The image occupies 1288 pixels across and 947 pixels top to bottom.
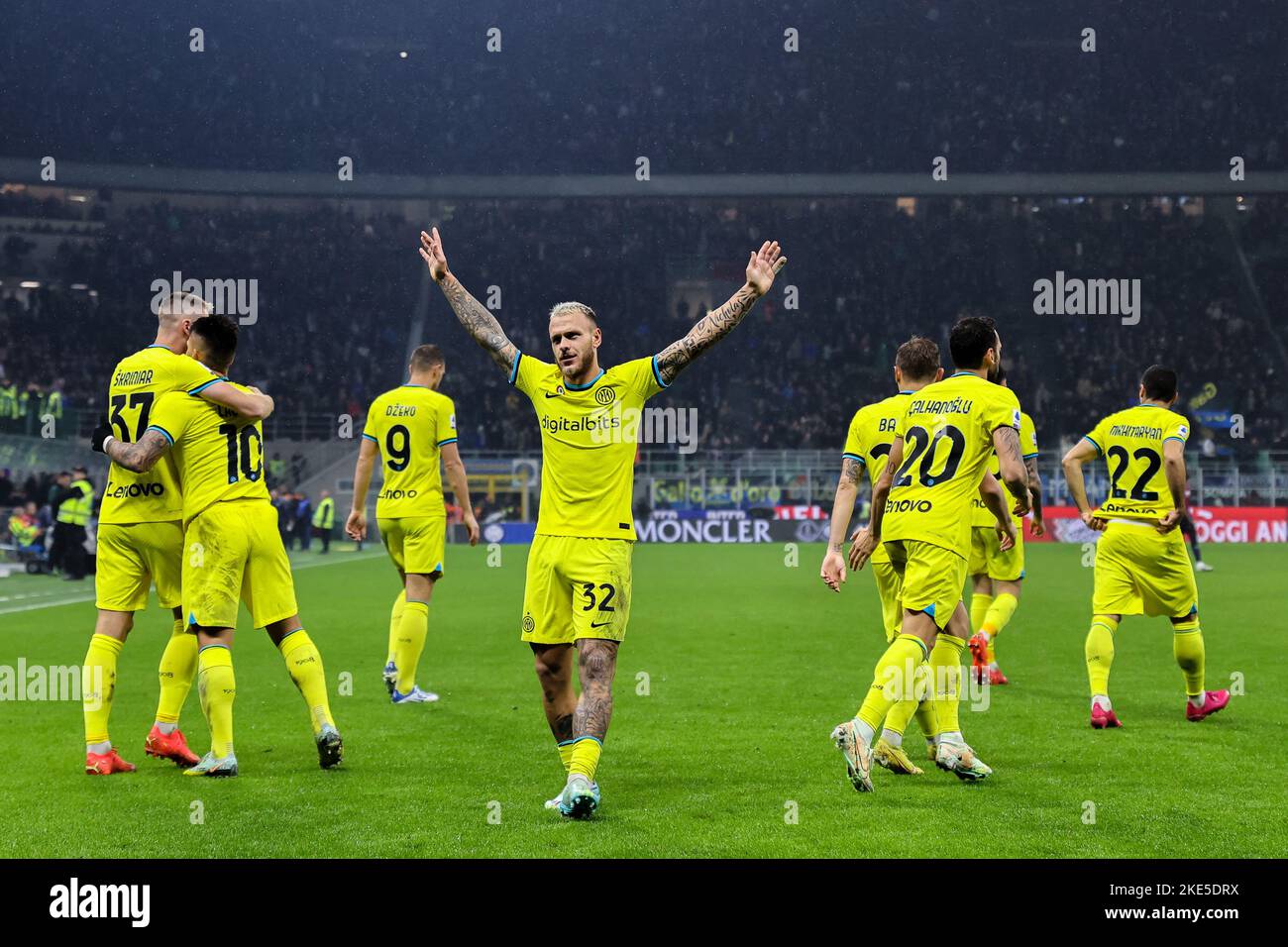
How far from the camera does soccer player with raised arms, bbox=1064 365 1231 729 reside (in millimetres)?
8578

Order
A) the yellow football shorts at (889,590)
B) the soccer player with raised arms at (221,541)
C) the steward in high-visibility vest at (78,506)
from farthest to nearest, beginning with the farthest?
the steward in high-visibility vest at (78,506) < the yellow football shorts at (889,590) < the soccer player with raised arms at (221,541)

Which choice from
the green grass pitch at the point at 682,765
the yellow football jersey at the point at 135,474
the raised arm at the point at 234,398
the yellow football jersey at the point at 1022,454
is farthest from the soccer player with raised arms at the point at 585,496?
the yellow football jersey at the point at 1022,454

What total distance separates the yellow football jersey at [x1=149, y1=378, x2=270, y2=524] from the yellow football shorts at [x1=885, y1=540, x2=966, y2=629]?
337 cm

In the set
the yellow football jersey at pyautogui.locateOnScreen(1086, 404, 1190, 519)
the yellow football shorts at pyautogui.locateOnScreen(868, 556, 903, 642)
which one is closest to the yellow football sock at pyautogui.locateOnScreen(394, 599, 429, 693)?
the yellow football shorts at pyautogui.locateOnScreen(868, 556, 903, 642)

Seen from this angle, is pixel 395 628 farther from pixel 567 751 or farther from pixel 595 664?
pixel 595 664

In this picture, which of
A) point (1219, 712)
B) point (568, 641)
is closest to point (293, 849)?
point (568, 641)

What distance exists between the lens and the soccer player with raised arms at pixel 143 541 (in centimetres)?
698

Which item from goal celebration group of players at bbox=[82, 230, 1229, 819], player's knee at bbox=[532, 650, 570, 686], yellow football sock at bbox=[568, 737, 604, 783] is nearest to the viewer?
yellow football sock at bbox=[568, 737, 604, 783]

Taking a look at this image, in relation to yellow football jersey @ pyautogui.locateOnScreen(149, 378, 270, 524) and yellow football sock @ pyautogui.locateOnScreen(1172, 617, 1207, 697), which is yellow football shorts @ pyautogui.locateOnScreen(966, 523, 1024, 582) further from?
yellow football jersey @ pyautogui.locateOnScreen(149, 378, 270, 524)

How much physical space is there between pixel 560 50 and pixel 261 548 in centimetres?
4199

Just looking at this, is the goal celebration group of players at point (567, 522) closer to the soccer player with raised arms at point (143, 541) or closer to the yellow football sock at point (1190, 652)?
the soccer player with raised arms at point (143, 541)

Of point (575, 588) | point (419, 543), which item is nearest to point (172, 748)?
point (575, 588)
